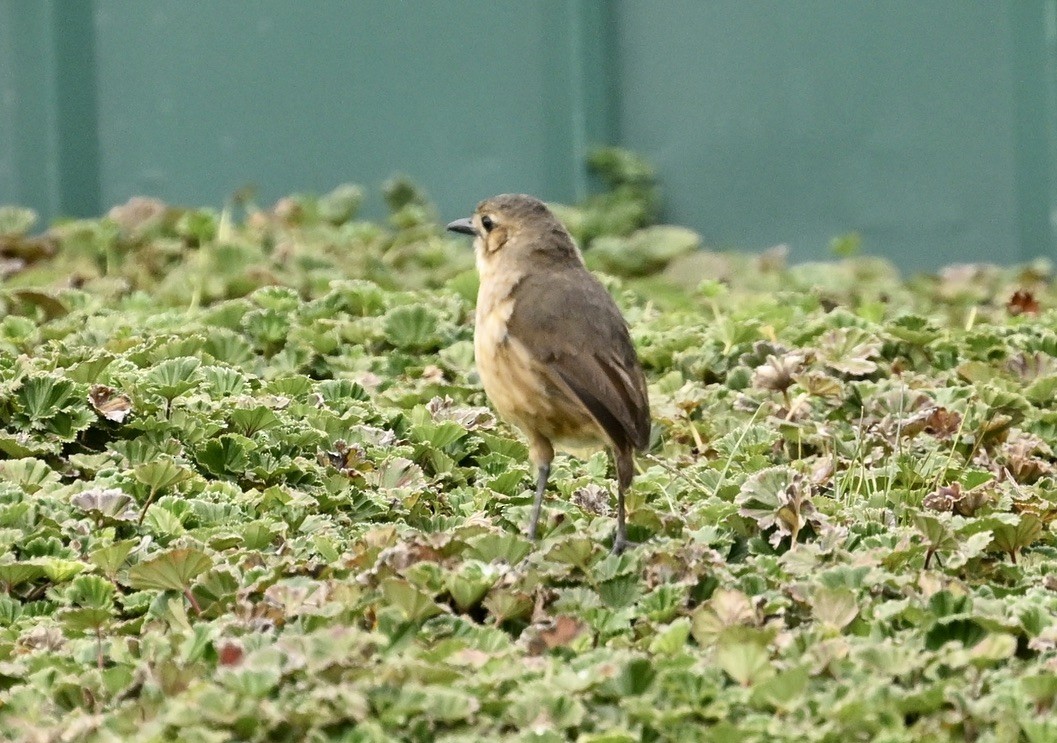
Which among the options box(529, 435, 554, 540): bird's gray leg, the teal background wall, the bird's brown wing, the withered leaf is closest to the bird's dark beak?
the bird's brown wing

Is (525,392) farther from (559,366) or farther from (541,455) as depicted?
(541,455)

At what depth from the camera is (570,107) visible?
9.82m

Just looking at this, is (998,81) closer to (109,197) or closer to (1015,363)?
(1015,363)

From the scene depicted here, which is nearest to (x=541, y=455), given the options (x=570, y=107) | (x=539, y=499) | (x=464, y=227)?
(x=539, y=499)

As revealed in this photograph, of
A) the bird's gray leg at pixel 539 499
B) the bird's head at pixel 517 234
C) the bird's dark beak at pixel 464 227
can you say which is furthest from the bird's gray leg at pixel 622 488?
the bird's dark beak at pixel 464 227

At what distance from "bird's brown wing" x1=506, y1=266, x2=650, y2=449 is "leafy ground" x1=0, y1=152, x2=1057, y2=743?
28 cm

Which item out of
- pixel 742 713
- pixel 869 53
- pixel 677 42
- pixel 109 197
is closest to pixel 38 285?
pixel 109 197

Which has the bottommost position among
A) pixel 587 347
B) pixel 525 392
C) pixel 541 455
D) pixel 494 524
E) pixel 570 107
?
pixel 494 524

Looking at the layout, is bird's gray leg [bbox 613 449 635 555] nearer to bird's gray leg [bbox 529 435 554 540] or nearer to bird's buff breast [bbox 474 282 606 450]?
bird's buff breast [bbox 474 282 606 450]

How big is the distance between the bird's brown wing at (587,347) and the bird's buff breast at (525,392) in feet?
0.10

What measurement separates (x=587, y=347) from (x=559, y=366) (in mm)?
117

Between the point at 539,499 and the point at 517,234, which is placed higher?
the point at 517,234

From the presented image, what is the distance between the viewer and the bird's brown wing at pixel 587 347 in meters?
4.98

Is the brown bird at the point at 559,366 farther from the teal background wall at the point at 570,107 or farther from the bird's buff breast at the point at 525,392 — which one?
the teal background wall at the point at 570,107
